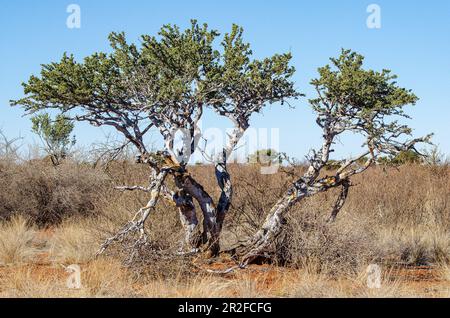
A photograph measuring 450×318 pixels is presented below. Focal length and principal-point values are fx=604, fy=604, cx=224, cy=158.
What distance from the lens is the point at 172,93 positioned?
28.6ft

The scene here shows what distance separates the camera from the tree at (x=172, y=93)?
28.9ft

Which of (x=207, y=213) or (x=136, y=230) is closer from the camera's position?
(x=136, y=230)

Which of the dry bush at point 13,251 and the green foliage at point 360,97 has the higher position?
the green foliage at point 360,97

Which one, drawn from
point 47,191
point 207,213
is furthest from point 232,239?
point 47,191

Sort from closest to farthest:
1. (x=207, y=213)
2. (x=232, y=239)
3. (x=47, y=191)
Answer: (x=207, y=213), (x=232, y=239), (x=47, y=191)

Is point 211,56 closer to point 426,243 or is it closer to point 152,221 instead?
point 152,221

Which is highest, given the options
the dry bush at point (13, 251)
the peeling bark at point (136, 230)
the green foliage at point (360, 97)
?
the green foliage at point (360, 97)

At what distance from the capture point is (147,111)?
9031 millimetres

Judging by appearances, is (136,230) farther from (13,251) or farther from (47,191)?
(47,191)

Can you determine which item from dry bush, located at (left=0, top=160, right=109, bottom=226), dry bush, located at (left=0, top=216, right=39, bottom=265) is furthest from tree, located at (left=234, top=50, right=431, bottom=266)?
dry bush, located at (left=0, top=160, right=109, bottom=226)

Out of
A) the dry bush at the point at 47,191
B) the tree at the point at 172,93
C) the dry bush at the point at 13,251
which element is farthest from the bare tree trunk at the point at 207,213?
the dry bush at the point at 47,191

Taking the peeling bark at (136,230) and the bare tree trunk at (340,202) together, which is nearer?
the peeling bark at (136,230)

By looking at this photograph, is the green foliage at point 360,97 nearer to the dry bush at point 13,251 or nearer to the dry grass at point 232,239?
the dry grass at point 232,239

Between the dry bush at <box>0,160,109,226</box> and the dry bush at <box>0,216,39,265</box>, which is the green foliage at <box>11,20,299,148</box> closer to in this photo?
the dry bush at <box>0,216,39,265</box>
